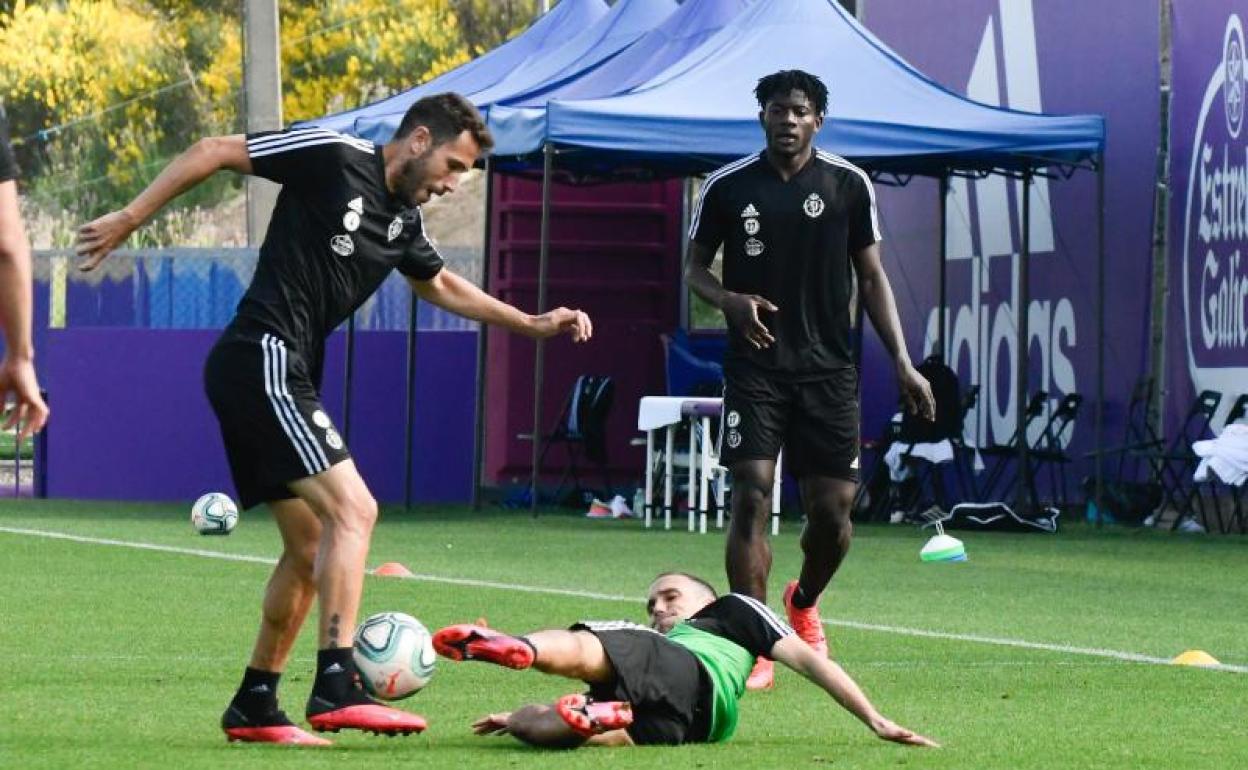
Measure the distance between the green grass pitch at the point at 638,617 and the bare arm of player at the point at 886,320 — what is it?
1.03m

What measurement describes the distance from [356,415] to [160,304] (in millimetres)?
3070

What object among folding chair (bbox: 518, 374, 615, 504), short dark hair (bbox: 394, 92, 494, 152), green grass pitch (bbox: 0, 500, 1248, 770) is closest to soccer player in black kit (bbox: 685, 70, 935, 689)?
green grass pitch (bbox: 0, 500, 1248, 770)

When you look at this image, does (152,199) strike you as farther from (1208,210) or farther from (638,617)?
(1208,210)

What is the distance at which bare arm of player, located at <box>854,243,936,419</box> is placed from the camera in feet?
35.8

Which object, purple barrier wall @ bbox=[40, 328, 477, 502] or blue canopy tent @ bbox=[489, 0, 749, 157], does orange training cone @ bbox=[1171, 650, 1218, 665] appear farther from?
purple barrier wall @ bbox=[40, 328, 477, 502]

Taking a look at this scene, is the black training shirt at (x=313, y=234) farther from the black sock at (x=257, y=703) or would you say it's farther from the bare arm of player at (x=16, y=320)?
the bare arm of player at (x=16, y=320)

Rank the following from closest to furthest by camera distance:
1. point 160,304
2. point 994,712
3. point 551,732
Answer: point 551,732 → point 994,712 → point 160,304

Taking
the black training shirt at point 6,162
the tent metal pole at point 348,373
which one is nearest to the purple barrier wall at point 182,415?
the tent metal pole at point 348,373

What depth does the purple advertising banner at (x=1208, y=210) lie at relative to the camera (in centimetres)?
2178

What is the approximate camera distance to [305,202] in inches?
333

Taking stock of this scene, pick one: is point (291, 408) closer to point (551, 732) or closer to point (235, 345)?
point (235, 345)

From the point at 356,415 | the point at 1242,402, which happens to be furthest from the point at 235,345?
the point at 356,415

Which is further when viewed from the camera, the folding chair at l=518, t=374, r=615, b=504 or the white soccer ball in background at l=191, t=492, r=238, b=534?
the folding chair at l=518, t=374, r=615, b=504

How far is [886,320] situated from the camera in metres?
11.0
